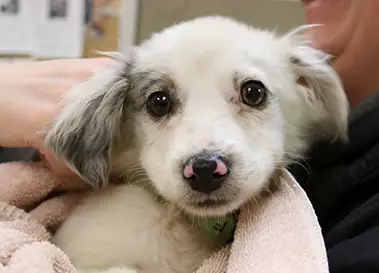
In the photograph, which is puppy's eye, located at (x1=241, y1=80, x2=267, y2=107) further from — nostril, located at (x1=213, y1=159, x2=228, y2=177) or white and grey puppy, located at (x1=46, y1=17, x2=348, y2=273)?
nostril, located at (x1=213, y1=159, x2=228, y2=177)

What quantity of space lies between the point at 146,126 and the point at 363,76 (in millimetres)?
406

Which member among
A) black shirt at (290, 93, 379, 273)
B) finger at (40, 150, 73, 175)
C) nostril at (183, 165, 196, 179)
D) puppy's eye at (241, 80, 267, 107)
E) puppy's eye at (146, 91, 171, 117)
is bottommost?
finger at (40, 150, 73, 175)

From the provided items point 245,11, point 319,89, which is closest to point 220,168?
point 319,89

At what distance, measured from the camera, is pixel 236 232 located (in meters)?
0.71

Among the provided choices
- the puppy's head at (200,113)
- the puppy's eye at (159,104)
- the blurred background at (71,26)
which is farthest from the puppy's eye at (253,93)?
the blurred background at (71,26)

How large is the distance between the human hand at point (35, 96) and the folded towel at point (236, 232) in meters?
0.04

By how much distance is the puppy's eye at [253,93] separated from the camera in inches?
32.1

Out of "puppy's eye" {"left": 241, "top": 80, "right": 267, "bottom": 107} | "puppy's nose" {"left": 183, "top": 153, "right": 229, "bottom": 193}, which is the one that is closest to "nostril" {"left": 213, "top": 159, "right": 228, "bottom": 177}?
"puppy's nose" {"left": 183, "top": 153, "right": 229, "bottom": 193}

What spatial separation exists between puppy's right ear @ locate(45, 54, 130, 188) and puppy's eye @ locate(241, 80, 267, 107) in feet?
0.57

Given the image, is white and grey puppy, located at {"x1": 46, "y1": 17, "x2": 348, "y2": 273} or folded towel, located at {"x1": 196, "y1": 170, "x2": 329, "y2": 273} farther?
white and grey puppy, located at {"x1": 46, "y1": 17, "x2": 348, "y2": 273}

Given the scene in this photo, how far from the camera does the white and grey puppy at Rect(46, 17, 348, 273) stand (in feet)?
2.39

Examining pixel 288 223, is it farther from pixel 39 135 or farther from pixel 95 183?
pixel 39 135

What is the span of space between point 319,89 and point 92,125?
359mm

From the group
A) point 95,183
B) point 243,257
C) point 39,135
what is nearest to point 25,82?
point 39,135
